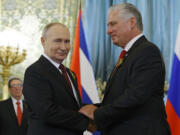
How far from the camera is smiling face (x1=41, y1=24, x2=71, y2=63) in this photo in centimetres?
276

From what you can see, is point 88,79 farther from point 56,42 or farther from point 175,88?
point 56,42

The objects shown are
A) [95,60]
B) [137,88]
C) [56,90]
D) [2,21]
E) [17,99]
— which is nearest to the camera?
[137,88]

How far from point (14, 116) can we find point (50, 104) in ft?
8.50

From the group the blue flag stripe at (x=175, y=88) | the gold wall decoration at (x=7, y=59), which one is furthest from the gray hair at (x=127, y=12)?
the gold wall decoration at (x=7, y=59)

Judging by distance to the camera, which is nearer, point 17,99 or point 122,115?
point 122,115

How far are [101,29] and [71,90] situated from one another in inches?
116

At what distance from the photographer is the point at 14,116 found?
15.8ft

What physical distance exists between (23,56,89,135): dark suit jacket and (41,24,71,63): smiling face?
0.17 m

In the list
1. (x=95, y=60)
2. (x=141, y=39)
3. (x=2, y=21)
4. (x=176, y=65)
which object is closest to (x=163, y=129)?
(x=141, y=39)

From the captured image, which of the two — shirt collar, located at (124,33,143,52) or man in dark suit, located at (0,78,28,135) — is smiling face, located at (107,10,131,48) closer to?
shirt collar, located at (124,33,143,52)

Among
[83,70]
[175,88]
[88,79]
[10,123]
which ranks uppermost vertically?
[175,88]

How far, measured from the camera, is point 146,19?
5.19m

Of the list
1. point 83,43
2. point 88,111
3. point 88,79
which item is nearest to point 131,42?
point 88,111

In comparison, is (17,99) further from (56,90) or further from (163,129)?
(163,129)
